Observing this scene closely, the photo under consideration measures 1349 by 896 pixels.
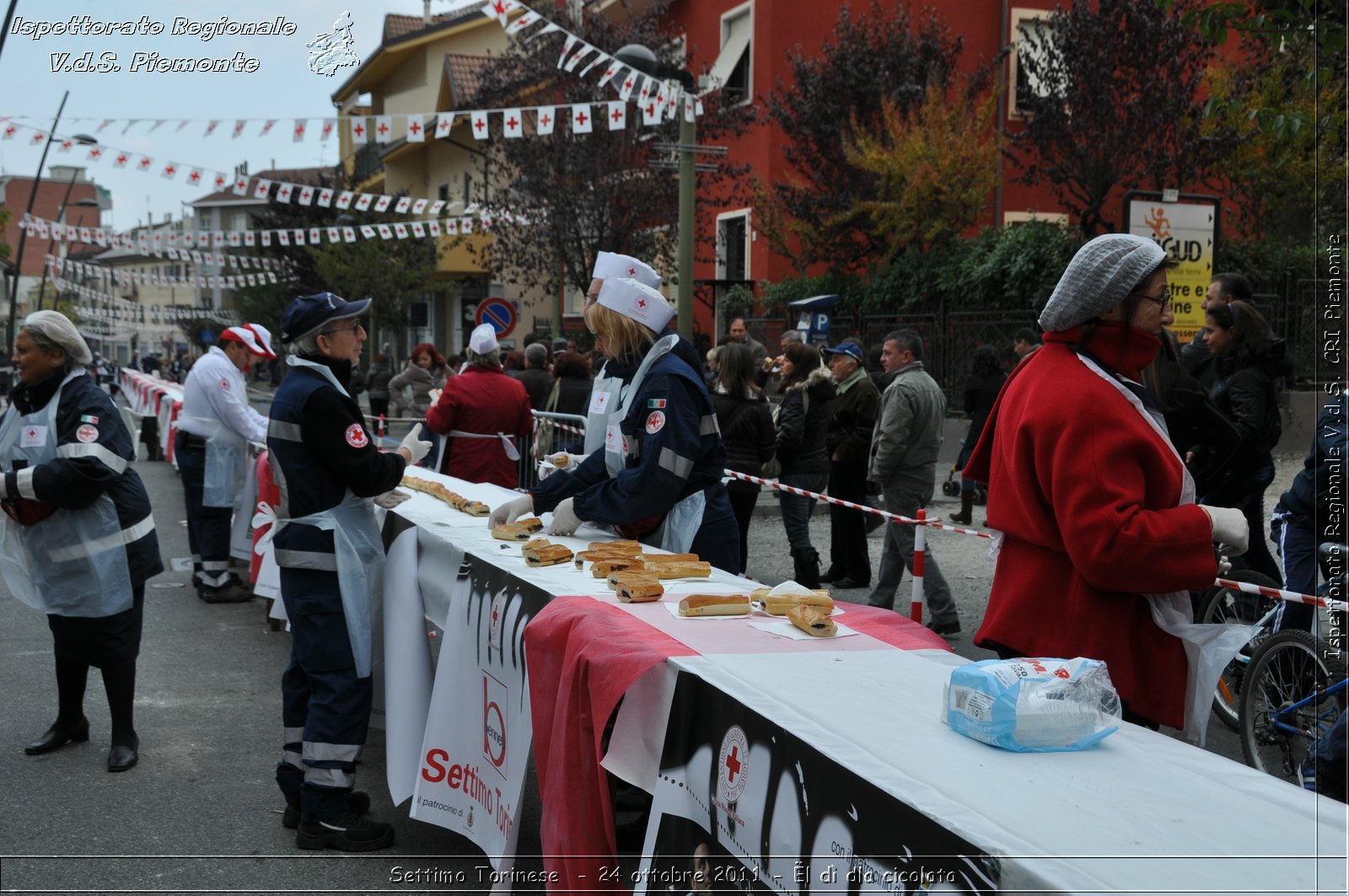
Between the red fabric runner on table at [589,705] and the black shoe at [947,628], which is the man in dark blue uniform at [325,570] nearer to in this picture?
the red fabric runner on table at [589,705]

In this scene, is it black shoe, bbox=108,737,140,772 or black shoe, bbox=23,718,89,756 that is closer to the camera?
black shoe, bbox=108,737,140,772

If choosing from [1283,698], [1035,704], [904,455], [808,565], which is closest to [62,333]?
[1035,704]

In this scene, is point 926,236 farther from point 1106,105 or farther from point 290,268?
point 290,268

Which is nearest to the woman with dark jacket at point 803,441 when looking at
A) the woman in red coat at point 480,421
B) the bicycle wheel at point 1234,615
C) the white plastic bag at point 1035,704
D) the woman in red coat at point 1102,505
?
the woman in red coat at point 480,421

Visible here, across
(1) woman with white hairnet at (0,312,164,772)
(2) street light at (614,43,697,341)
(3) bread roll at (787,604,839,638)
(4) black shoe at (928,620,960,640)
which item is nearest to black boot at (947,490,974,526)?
(2) street light at (614,43,697,341)

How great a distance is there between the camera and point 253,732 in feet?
19.4

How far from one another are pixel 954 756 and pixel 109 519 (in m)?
4.48

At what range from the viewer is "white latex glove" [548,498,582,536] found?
4586 mm

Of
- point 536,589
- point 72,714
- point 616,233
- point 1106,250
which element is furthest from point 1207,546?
point 616,233

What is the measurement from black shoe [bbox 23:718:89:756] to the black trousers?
5809 mm

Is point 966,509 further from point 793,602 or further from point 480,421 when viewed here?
point 793,602

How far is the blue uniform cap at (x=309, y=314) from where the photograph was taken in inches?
174

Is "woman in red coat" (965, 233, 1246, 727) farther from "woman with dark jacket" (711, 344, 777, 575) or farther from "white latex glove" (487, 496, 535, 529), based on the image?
"woman with dark jacket" (711, 344, 777, 575)

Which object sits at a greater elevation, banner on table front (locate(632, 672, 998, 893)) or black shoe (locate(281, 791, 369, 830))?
banner on table front (locate(632, 672, 998, 893))
